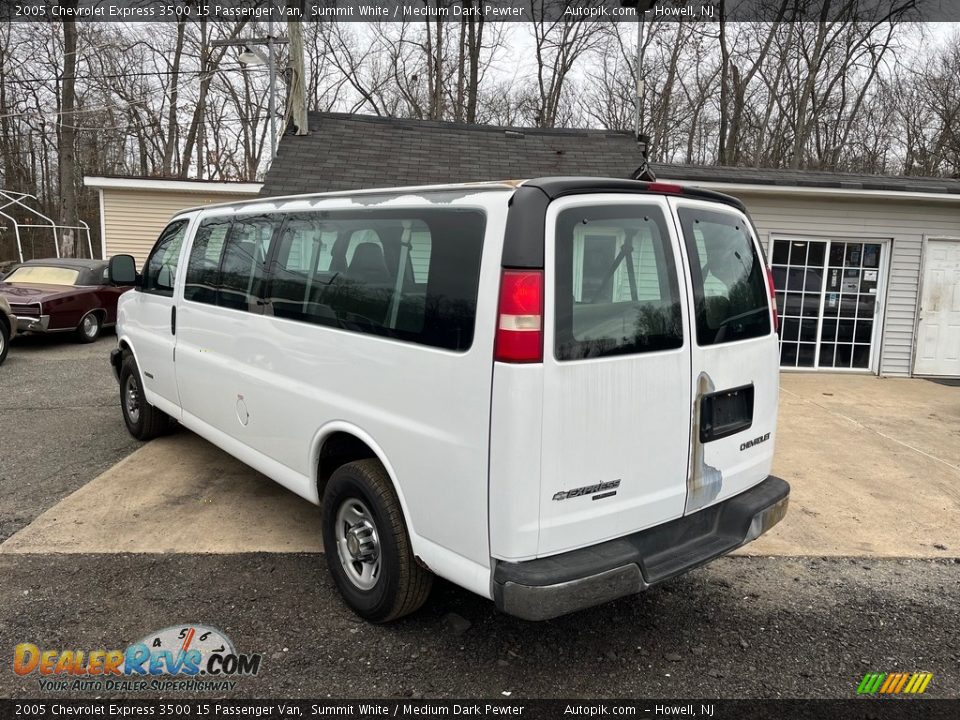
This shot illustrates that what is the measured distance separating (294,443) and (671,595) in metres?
2.10

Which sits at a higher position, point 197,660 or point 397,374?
point 397,374

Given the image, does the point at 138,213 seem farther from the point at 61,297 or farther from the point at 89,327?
the point at 61,297

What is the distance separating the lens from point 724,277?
3.02m

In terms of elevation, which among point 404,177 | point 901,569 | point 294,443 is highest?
point 404,177

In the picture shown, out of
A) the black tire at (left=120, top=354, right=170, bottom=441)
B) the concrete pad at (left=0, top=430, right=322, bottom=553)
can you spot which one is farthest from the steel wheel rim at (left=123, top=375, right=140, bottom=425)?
the concrete pad at (left=0, top=430, right=322, bottom=553)

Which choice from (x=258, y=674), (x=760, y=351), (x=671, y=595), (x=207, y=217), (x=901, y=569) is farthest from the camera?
(x=207, y=217)

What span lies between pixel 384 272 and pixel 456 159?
8.02 m

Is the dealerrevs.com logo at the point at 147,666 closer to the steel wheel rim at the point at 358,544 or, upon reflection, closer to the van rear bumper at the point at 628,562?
the steel wheel rim at the point at 358,544

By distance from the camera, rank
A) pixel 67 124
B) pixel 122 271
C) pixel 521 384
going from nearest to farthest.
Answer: pixel 521 384
pixel 122 271
pixel 67 124

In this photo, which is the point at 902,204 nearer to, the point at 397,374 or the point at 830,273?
the point at 830,273

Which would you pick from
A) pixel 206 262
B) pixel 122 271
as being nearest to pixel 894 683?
pixel 206 262

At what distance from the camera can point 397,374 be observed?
2738mm

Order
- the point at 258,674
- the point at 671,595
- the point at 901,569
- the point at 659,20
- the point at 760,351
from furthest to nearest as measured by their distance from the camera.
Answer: the point at 659,20
the point at 901,569
the point at 671,595
the point at 760,351
the point at 258,674

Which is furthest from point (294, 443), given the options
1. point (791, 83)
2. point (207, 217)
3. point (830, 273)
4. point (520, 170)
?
point (791, 83)
